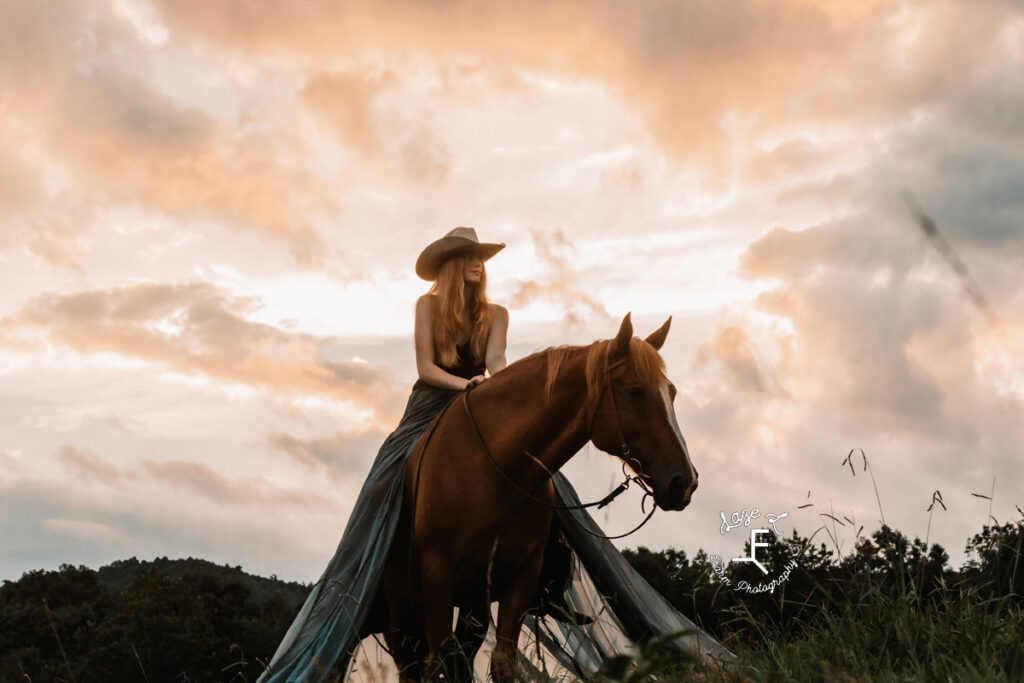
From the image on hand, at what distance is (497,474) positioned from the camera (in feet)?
20.4

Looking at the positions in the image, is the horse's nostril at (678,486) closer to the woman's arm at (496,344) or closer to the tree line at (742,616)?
the tree line at (742,616)

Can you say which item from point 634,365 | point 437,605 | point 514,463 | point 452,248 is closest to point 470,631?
point 437,605

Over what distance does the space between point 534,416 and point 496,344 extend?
1426 millimetres

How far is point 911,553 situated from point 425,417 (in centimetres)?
361

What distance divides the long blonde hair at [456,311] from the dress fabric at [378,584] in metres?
0.14

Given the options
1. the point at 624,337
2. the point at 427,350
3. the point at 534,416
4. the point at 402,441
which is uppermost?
the point at 427,350

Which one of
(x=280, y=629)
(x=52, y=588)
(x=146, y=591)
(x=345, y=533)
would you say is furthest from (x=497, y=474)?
(x=52, y=588)

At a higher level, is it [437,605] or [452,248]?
[452,248]

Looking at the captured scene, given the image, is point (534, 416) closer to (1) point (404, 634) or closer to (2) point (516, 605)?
(2) point (516, 605)

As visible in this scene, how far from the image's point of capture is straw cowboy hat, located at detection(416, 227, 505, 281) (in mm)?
7480

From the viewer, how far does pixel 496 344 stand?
7391 mm

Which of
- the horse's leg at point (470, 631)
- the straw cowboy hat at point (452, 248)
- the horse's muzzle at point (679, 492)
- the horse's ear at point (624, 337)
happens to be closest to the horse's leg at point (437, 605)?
the horse's leg at point (470, 631)

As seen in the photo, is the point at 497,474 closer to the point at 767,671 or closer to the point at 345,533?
the point at 345,533

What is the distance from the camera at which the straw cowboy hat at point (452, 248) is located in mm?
7480
